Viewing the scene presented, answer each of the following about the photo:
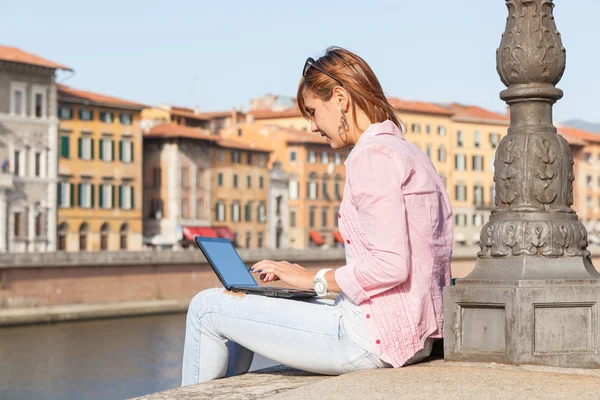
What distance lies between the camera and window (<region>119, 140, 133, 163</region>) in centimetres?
5578

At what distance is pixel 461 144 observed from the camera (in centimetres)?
7994

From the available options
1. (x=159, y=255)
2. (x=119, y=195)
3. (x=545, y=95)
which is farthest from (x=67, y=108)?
(x=545, y=95)

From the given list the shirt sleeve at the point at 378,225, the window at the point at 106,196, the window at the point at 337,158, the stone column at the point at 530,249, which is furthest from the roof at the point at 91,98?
the shirt sleeve at the point at 378,225

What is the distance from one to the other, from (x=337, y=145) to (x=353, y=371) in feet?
2.91

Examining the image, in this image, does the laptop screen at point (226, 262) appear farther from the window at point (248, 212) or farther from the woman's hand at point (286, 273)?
the window at point (248, 212)

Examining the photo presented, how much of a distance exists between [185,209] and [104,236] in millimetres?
5839

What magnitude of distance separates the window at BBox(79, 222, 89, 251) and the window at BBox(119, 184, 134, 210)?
8.15 feet

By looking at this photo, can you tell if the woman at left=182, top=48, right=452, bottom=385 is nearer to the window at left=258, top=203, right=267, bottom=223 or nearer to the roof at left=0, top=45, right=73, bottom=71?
the roof at left=0, top=45, right=73, bottom=71

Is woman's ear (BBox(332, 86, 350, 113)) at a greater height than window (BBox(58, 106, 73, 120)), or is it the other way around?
window (BBox(58, 106, 73, 120))

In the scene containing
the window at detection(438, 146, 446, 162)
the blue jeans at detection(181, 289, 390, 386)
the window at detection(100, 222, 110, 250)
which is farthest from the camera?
the window at detection(438, 146, 446, 162)

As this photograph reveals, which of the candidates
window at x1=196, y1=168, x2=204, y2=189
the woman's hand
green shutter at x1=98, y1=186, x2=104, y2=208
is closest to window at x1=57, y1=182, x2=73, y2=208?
green shutter at x1=98, y1=186, x2=104, y2=208

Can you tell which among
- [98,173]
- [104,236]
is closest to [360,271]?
[104,236]

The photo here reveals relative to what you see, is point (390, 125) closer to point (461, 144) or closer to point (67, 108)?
point (67, 108)

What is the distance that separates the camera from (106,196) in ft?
181
